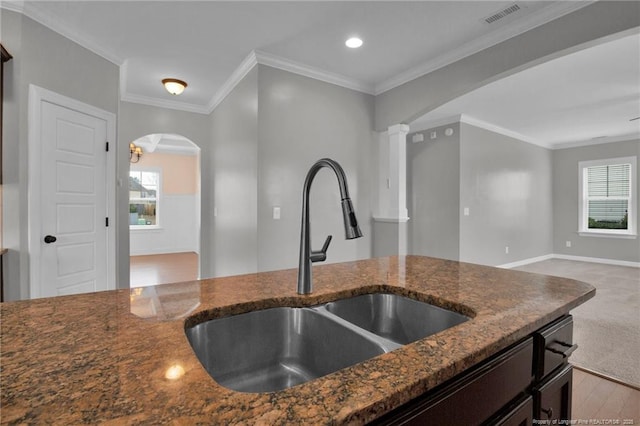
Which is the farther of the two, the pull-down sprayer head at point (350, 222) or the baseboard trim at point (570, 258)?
the baseboard trim at point (570, 258)

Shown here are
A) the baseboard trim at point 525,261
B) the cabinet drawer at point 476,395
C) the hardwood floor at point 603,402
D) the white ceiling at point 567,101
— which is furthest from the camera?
the baseboard trim at point 525,261

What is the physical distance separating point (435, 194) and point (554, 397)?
4671 millimetres

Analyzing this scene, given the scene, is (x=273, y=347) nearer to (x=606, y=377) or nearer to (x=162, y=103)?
(x=606, y=377)

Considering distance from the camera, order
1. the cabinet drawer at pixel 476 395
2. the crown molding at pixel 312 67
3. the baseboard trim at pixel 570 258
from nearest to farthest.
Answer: the cabinet drawer at pixel 476 395, the crown molding at pixel 312 67, the baseboard trim at pixel 570 258

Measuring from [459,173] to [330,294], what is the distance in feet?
15.2

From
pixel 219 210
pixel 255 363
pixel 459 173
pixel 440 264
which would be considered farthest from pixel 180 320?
pixel 459 173

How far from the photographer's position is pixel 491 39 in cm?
280

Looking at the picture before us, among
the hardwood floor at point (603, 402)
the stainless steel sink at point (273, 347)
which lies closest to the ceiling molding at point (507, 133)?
the hardwood floor at point (603, 402)

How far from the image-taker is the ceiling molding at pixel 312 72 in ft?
10.4

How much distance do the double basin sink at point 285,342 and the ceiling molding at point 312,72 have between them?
2787 mm

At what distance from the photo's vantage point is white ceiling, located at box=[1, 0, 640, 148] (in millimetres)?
2451

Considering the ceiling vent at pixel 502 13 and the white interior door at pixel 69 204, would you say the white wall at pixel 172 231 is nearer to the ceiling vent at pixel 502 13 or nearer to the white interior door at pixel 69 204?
the white interior door at pixel 69 204

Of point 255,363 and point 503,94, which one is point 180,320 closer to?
point 255,363

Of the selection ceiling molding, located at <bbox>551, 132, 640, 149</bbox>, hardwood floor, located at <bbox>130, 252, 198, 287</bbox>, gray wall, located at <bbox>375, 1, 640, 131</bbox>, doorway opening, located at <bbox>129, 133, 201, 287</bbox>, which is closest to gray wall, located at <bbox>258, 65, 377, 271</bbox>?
gray wall, located at <bbox>375, 1, 640, 131</bbox>
